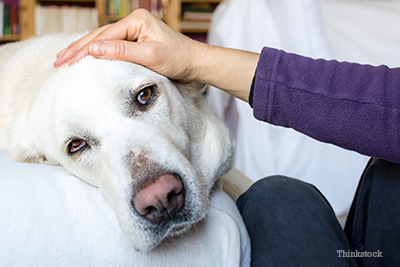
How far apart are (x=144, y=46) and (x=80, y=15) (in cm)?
443

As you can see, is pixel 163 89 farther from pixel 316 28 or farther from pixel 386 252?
pixel 316 28

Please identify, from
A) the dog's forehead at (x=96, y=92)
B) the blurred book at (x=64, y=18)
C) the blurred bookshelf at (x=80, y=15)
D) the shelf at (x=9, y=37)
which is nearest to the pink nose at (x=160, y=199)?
the dog's forehead at (x=96, y=92)

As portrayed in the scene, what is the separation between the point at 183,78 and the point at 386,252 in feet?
2.94

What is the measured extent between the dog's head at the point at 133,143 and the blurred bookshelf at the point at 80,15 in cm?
403

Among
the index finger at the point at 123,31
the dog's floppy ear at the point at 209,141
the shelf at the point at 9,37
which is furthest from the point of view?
the shelf at the point at 9,37

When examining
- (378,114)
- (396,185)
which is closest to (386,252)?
(396,185)

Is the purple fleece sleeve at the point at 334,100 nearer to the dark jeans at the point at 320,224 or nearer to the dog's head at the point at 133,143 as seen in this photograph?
the dark jeans at the point at 320,224

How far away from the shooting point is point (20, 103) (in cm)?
136

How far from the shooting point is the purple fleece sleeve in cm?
90

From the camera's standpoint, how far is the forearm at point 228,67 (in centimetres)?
110

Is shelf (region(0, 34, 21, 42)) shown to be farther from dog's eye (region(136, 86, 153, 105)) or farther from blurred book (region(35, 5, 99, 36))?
dog's eye (region(136, 86, 153, 105))

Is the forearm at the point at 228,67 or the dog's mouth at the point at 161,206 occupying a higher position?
the forearm at the point at 228,67

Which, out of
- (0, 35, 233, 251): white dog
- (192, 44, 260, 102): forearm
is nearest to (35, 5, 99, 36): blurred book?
(0, 35, 233, 251): white dog

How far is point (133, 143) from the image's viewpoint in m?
1.04
